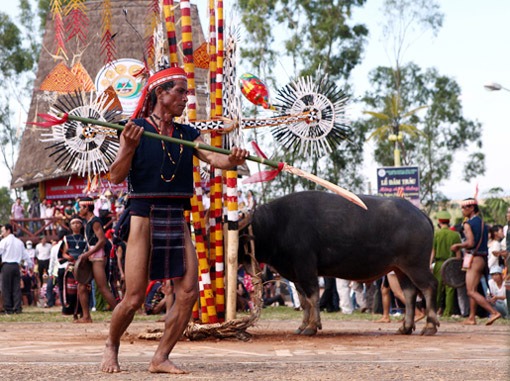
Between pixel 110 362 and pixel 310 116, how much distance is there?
14.3ft

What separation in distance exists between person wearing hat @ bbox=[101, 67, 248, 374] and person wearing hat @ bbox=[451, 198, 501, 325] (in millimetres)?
7890

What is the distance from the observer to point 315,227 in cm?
1126

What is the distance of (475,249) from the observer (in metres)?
14.0

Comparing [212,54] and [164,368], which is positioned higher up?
[212,54]

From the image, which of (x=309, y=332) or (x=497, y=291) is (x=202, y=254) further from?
(x=497, y=291)

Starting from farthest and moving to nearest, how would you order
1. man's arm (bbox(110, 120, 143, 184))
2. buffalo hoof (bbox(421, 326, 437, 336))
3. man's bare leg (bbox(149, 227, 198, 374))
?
1. buffalo hoof (bbox(421, 326, 437, 336))
2. man's bare leg (bbox(149, 227, 198, 374))
3. man's arm (bbox(110, 120, 143, 184))

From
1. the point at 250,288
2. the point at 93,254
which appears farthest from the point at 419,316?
the point at 93,254

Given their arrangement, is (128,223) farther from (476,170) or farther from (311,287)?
(476,170)

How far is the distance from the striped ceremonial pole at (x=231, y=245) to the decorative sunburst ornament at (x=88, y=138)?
1.33 meters

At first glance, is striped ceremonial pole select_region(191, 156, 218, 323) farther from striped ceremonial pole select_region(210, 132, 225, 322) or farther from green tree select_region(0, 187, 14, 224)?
green tree select_region(0, 187, 14, 224)

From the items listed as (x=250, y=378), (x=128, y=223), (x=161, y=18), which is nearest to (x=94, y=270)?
(x=161, y=18)

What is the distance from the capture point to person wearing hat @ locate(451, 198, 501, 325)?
1398 centimetres

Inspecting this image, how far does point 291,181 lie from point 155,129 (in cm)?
3284

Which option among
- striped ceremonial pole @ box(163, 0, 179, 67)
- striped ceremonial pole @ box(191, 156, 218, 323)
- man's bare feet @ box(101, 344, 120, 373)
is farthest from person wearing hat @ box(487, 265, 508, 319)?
man's bare feet @ box(101, 344, 120, 373)
